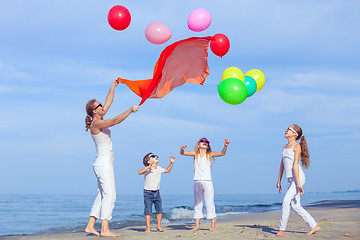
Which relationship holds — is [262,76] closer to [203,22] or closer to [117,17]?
[203,22]

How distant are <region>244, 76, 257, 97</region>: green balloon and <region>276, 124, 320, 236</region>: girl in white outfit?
139cm

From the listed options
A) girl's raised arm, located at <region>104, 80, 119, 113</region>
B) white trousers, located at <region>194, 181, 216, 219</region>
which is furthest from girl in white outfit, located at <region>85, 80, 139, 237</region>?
white trousers, located at <region>194, 181, 216, 219</region>

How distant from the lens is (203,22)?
8.05m

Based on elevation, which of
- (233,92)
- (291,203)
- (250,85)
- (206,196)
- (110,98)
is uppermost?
(250,85)

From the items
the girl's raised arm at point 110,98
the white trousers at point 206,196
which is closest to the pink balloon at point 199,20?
the girl's raised arm at point 110,98

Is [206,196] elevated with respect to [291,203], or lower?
elevated

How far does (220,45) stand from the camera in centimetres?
778

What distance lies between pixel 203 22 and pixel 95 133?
10.4ft

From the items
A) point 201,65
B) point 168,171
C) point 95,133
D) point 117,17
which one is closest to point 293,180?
point 168,171

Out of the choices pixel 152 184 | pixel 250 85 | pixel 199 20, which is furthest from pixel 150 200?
pixel 199 20

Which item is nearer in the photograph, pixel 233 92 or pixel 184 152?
pixel 233 92

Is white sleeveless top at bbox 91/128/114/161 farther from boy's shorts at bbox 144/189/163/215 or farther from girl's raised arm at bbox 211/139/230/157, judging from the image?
girl's raised arm at bbox 211/139/230/157

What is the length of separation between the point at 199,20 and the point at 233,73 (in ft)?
4.15

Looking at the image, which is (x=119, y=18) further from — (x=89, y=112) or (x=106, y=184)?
(x=106, y=184)
